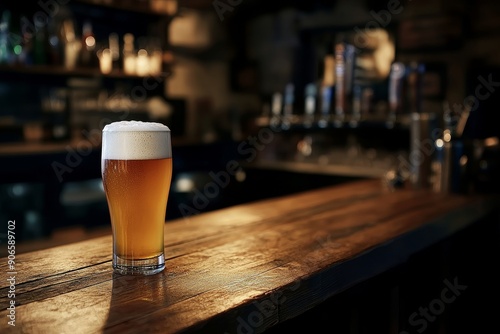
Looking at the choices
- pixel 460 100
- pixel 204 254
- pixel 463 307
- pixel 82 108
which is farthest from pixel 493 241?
pixel 82 108

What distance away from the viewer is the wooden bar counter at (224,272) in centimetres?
75

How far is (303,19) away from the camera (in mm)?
5285

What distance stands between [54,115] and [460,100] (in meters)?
3.30

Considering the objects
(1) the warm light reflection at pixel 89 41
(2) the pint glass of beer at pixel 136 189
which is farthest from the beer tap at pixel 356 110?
(2) the pint glass of beer at pixel 136 189

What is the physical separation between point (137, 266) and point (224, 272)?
16 cm

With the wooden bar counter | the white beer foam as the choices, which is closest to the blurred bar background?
the wooden bar counter

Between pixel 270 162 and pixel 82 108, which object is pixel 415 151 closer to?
pixel 270 162

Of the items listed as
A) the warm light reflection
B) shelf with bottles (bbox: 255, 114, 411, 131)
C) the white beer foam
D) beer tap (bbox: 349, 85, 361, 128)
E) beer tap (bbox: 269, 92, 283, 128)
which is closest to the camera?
the white beer foam

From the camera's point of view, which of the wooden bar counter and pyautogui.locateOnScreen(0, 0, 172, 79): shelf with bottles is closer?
the wooden bar counter

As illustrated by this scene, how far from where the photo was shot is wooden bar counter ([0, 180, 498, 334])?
2.48 ft

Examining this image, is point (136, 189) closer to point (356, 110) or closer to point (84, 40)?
point (356, 110)

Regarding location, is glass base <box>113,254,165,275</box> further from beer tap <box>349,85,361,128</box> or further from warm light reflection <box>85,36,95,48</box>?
warm light reflection <box>85,36,95,48</box>

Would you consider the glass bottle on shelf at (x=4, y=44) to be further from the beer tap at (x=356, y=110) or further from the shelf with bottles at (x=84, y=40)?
the beer tap at (x=356, y=110)

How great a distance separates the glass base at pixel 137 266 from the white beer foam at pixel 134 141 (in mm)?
188
